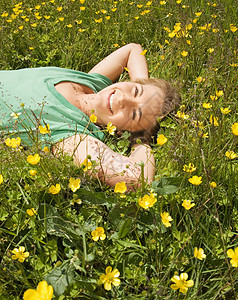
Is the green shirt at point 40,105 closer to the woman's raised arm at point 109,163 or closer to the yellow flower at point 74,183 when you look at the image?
the woman's raised arm at point 109,163

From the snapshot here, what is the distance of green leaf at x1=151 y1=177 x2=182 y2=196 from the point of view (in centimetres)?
169

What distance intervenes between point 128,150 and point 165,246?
3.83 feet

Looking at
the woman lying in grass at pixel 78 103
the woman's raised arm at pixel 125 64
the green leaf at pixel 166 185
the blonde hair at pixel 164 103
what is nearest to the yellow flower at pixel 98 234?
the green leaf at pixel 166 185

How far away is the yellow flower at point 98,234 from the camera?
5.13 ft

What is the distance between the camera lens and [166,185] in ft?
5.67

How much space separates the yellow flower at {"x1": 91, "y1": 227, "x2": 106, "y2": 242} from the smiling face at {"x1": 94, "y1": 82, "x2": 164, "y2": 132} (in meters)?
1.14

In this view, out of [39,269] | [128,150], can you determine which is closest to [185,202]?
[39,269]

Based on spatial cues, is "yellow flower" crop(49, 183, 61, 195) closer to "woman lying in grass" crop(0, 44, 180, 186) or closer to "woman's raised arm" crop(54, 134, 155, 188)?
"woman's raised arm" crop(54, 134, 155, 188)

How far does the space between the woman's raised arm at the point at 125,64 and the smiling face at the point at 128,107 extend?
58 cm

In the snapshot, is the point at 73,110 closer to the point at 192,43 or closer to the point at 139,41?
the point at 192,43

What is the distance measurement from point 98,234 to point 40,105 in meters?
1.13

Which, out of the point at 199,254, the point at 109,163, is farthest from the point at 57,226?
the point at 199,254

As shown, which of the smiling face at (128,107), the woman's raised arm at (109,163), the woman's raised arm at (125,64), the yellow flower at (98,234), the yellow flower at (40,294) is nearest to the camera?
the yellow flower at (40,294)

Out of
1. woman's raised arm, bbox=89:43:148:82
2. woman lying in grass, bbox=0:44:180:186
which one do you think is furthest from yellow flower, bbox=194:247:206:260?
woman's raised arm, bbox=89:43:148:82
